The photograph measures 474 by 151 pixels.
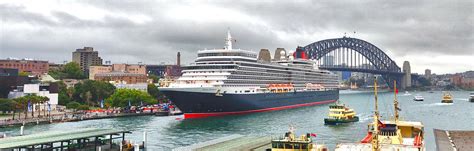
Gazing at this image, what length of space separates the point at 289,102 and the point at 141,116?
129 ft

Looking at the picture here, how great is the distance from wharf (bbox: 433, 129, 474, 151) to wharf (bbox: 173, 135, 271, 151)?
22.1 m

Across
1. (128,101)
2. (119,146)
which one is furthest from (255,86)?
(119,146)

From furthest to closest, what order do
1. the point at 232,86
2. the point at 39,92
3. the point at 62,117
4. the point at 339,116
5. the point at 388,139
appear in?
1. the point at 39,92
2. the point at 232,86
3. the point at 62,117
4. the point at 339,116
5. the point at 388,139

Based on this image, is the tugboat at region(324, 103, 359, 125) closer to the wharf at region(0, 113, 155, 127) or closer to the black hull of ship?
the black hull of ship

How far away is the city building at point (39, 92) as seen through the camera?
102812 millimetres

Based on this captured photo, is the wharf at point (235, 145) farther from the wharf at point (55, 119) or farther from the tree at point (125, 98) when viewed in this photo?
the tree at point (125, 98)

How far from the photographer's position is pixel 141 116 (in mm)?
97562

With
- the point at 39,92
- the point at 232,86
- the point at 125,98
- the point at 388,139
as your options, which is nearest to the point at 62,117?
the point at 39,92

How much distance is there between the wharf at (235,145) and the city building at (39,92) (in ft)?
246

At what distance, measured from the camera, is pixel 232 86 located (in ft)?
289

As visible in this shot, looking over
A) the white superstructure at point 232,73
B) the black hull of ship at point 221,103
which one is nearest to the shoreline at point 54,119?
the white superstructure at point 232,73

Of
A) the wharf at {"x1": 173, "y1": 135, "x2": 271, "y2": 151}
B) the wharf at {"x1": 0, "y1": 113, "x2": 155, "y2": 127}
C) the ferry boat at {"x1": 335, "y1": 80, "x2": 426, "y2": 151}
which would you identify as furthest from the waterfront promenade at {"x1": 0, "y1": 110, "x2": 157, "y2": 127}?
the ferry boat at {"x1": 335, "y1": 80, "x2": 426, "y2": 151}

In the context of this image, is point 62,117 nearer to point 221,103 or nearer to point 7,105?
point 7,105

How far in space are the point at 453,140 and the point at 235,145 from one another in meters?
33.6
